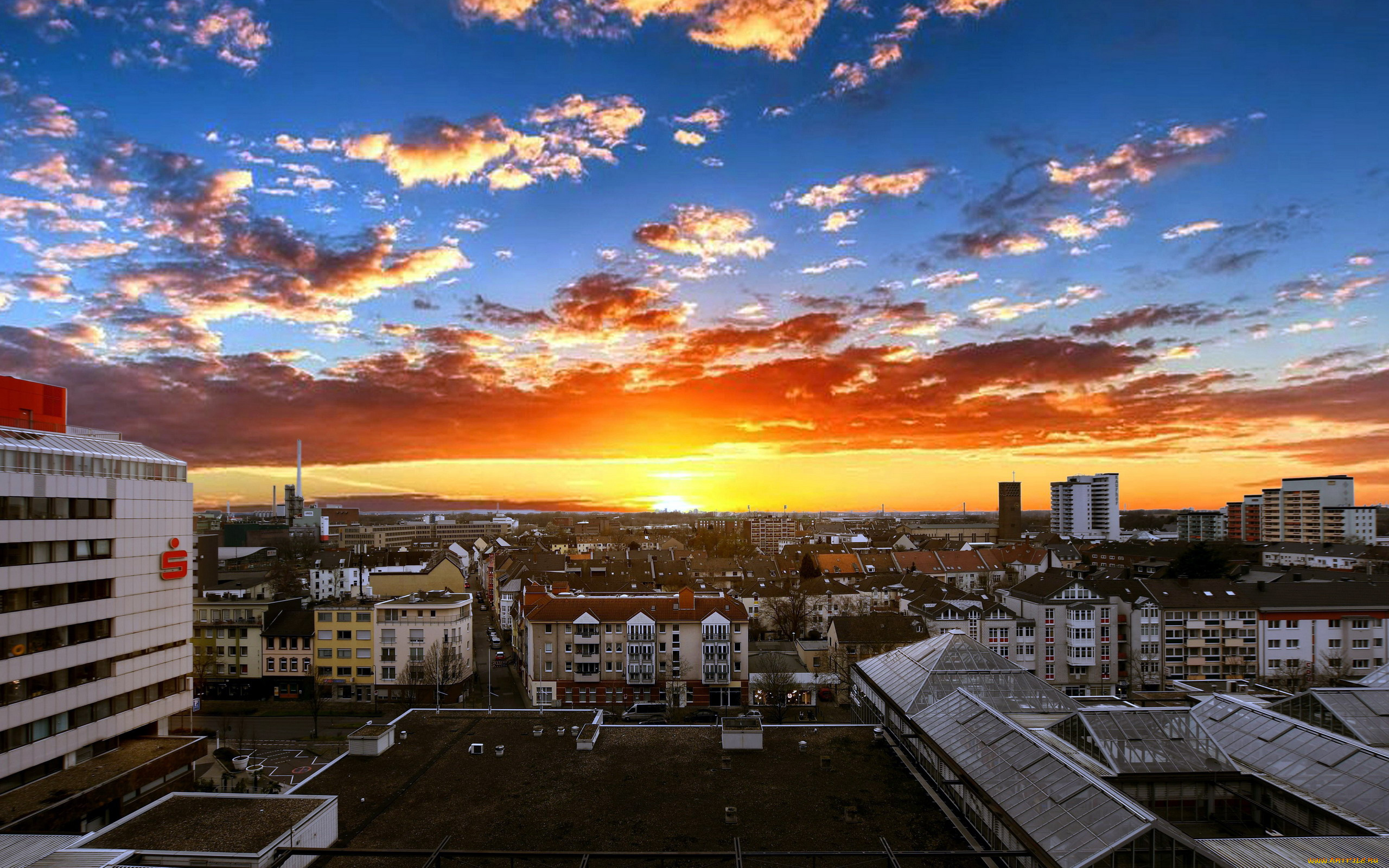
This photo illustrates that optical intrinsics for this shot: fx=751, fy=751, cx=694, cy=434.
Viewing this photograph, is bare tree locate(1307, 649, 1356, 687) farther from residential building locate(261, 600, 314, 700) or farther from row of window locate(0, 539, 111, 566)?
row of window locate(0, 539, 111, 566)

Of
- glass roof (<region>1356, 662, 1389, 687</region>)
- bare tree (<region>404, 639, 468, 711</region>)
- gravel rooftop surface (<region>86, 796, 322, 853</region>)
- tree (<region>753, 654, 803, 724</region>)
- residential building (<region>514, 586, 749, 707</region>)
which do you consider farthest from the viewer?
bare tree (<region>404, 639, 468, 711</region>)

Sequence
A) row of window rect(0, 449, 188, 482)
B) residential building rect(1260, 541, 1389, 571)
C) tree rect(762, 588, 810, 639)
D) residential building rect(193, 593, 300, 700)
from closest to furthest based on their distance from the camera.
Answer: row of window rect(0, 449, 188, 482)
residential building rect(193, 593, 300, 700)
tree rect(762, 588, 810, 639)
residential building rect(1260, 541, 1389, 571)

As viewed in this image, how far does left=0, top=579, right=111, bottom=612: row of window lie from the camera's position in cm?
3300

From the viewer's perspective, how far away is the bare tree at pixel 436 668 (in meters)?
64.6

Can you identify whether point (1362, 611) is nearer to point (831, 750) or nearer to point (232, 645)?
point (831, 750)

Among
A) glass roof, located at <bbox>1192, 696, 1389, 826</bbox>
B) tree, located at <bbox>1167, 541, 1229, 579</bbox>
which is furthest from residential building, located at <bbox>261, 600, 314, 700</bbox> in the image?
tree, located at <bbox>1167, 541, 1229, 579</bbox>

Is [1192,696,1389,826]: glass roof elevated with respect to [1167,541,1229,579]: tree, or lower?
elevated

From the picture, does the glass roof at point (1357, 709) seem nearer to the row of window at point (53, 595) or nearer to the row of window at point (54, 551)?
the row of window at point (53, 595)

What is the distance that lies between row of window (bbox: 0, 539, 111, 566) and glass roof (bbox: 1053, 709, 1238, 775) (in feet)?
152

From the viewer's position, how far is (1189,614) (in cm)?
7025

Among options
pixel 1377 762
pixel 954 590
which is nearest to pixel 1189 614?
pixel 954 590

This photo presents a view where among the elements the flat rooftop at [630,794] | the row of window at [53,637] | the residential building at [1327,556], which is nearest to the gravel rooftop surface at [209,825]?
the flat rooftop at [630,794]

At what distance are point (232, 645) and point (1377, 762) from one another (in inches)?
3093

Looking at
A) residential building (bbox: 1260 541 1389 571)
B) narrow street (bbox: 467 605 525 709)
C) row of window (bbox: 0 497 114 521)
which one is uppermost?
row of window (bbox: 0 497 114 521)
